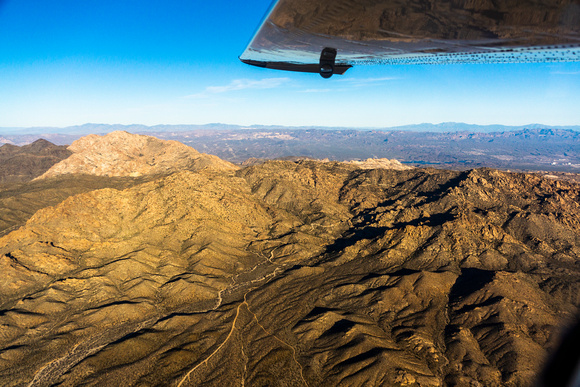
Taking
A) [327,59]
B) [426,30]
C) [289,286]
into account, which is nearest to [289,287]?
[289,286]

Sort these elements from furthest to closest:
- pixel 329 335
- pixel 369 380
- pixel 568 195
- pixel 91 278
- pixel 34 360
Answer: pixel 568 195, pixel 91 278, pixel 329 335, pixel 34 360, pixel 369 380

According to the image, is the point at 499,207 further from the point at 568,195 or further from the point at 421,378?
the point at 421,378

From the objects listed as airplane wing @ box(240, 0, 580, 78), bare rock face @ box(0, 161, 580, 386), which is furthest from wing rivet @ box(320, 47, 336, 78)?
bare rock face @ box(0, 161, 580, 386)

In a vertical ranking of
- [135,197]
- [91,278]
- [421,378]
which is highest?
[135,197]

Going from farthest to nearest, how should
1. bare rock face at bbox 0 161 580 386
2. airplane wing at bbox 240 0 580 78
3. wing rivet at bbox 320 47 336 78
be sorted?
bare rock face at bbox 0 161 580 386
wing rivet at bbox 320 47 336 78
airplane wing at bbox 240 0 580 78

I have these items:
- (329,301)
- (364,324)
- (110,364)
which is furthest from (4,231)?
(364,324)

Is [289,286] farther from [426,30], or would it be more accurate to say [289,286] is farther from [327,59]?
[426,30]

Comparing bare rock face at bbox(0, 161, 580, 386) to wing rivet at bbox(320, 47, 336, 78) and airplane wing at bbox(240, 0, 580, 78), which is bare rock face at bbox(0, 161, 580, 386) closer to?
wing rivet at bbox(320, 47, 336, 78)
